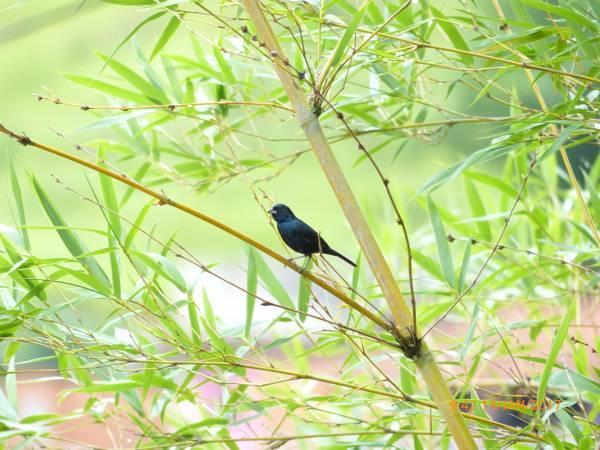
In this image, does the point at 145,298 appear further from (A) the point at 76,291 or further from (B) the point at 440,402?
(B) the point at 440,402

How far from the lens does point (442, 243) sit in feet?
4.32

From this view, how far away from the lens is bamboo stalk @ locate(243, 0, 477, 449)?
40.0 inches

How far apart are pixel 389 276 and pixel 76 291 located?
0.52m

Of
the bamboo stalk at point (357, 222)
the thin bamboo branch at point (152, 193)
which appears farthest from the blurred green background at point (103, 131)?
the thin bamboo branch at point (152, 193)

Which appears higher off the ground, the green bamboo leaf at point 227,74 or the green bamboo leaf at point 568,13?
the green bamboo leaf at point 227,74

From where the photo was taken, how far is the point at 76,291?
1.27 m

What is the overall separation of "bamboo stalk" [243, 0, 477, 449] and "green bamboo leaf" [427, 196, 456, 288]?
285mm

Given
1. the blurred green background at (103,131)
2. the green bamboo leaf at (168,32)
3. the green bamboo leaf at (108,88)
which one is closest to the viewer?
the green bamboo leaf at (168,32)

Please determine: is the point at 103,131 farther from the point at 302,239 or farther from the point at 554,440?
the point at 554,440

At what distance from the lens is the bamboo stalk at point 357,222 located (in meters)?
1.02

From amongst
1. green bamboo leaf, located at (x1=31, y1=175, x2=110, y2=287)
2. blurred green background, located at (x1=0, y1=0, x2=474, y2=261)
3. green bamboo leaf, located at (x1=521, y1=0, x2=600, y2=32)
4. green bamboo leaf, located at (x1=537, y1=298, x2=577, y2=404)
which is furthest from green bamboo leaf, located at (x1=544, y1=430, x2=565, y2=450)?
blurred green background, located at (x1=0, y1=0, x2=474, y2=261)

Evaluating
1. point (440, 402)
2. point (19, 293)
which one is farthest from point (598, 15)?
point (19, 293)

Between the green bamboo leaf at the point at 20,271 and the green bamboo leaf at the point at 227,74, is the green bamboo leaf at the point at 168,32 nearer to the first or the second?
the green bamboo leaf at the point at 227,74

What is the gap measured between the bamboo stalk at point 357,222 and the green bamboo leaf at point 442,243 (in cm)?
29
